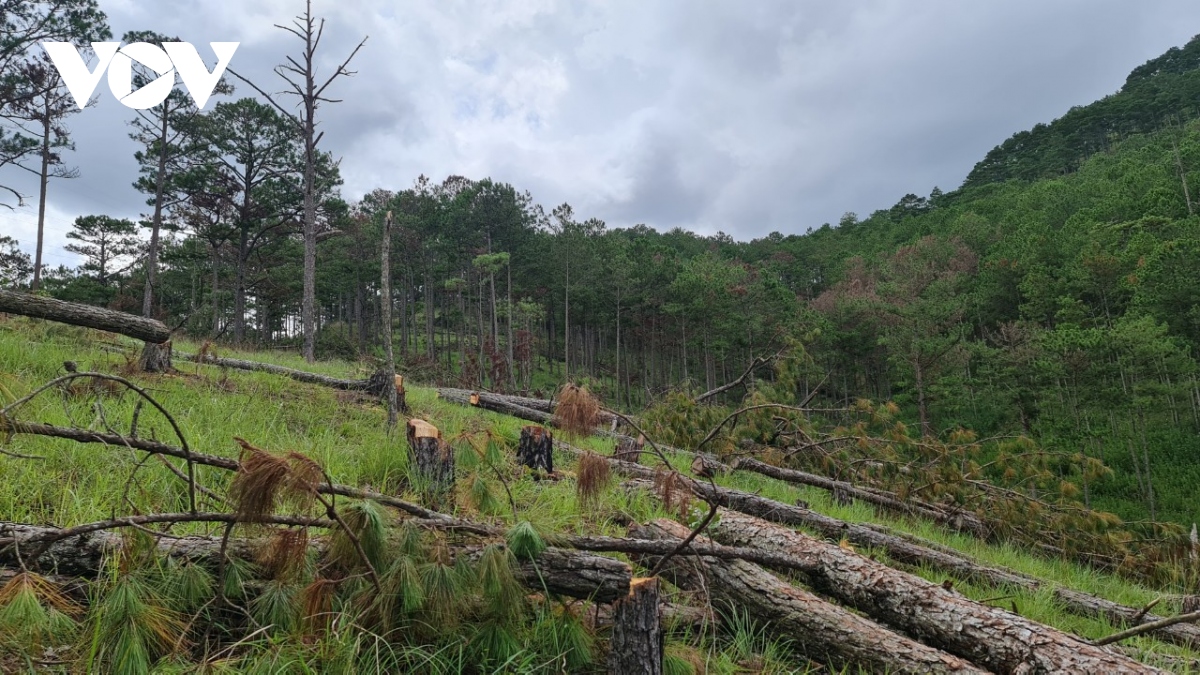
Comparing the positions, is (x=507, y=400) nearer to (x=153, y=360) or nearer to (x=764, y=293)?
(x=153, y=360)

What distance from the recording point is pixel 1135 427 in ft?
74.8

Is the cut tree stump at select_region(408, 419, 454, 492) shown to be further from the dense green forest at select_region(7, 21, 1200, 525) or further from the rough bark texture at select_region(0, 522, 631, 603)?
the dense green forest at select_region(7, 21, 1200, 525)

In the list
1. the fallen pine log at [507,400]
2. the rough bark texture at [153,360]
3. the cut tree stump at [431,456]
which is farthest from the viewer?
the fallen pine log at [507,400]

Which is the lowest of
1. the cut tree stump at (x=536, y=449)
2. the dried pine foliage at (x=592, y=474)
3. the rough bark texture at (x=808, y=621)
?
the rough bark texture at (x=808, y=621)

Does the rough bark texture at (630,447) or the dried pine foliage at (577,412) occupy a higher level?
the dried pine foliage at (577,412)

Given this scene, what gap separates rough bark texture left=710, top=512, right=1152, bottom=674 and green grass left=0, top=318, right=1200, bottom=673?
590 mm

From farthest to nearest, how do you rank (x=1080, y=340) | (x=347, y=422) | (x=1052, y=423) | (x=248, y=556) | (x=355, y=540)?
(x=1052, y=423) → (x=1080, y=340) → (x=347, y=422) → (x=248, y=556) → (x=355, y=540)

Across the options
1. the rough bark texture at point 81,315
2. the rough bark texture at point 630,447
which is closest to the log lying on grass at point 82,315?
the rough bark texture at point 81,315

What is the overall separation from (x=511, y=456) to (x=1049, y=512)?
6567 millimetres

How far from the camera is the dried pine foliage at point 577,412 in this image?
307cm

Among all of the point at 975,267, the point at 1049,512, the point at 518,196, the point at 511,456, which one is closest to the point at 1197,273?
the point at 975,267

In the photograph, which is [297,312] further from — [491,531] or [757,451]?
[491,531]

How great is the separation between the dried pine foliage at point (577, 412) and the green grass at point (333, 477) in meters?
0.44

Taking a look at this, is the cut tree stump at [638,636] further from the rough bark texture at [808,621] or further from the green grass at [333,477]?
the rough bark texture at [808,621]
